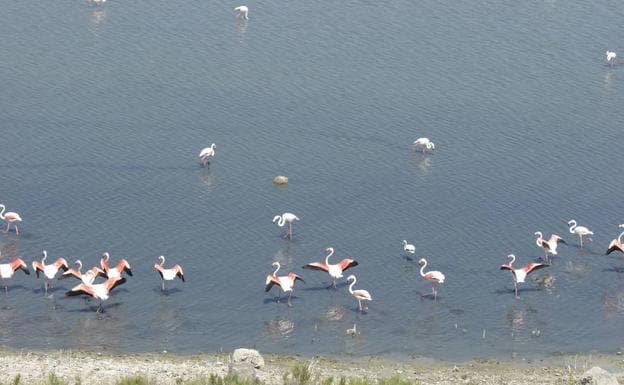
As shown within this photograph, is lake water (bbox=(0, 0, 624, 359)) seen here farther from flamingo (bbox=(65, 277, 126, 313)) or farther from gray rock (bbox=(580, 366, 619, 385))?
gray rock (bbox=(580, 366, 619, 385))

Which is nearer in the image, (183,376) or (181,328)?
(183,376)

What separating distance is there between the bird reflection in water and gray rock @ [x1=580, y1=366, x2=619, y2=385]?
9.80 metres

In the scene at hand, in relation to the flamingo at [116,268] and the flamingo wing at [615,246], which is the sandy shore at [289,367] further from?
the flamingo wing at [615,246]

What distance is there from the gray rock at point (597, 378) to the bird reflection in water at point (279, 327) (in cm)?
980

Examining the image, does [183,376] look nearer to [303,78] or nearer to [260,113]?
[260,113]

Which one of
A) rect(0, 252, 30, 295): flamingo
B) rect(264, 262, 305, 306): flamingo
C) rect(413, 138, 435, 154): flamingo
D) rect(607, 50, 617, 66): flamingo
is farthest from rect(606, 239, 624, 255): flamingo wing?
rect(0, 252, 30, 295): flamingo

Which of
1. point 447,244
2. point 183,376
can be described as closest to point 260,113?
point 447,244

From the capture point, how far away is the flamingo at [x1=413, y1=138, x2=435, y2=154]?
179 ft

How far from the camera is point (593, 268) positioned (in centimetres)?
4672

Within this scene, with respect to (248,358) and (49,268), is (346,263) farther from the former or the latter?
(49,268)

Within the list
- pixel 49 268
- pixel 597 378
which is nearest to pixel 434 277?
pixel 597 378

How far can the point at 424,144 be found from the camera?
54500 millimetres

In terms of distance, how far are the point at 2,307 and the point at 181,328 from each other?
234 inches

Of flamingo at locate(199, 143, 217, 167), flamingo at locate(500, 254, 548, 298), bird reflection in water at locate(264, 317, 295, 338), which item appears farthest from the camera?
flamingo at locate(199, 143, 217, 167)
